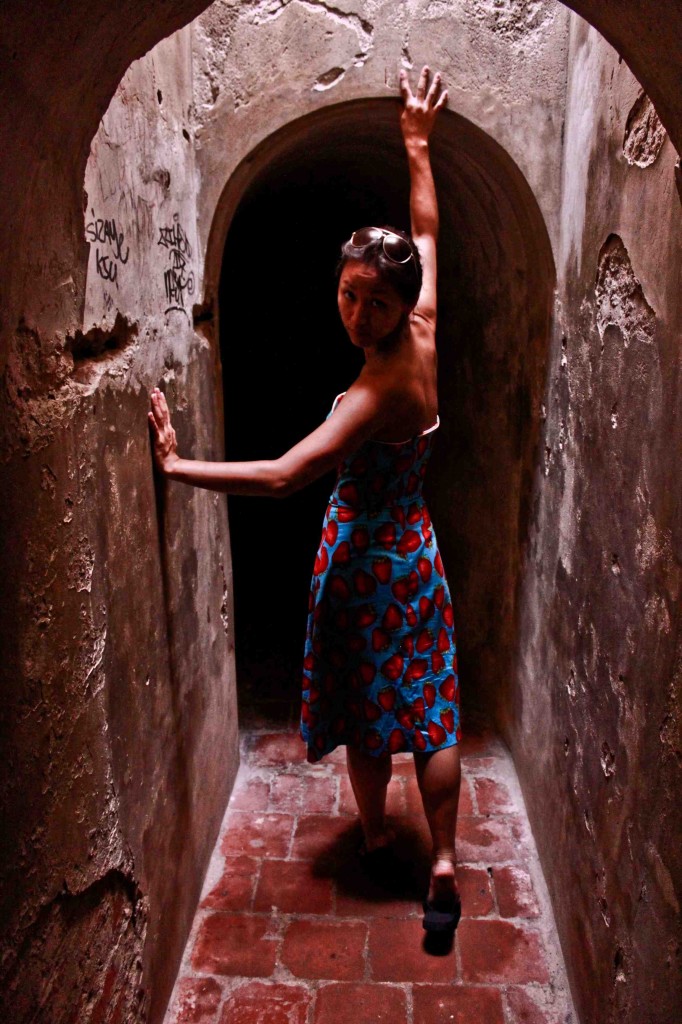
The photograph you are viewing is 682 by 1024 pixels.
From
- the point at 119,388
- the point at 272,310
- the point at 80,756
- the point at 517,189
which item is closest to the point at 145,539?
the point at 119,388

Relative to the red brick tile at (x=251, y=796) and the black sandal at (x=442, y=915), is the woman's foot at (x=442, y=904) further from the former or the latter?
the red brick tile at (x=251, y=796)

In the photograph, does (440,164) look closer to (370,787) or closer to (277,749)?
(370,787)

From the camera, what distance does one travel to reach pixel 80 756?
67.5 inches

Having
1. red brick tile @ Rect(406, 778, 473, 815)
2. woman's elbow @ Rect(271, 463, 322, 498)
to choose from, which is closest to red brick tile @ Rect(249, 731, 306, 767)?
red brick tile @ Rect(406, 778, 473, 815)

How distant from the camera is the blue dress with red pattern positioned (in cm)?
275

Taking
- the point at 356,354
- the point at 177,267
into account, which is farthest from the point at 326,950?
the point at 356,354

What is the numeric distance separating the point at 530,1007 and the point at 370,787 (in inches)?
33.9

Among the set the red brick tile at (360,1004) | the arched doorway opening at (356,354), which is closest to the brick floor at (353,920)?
the red brick tile at (360,1004)

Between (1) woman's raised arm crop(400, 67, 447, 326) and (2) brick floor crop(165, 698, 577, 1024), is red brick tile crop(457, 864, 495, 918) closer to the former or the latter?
(2) brick floor crop(165, 698, 577, 1024)

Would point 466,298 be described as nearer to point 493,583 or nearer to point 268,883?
point 493,583

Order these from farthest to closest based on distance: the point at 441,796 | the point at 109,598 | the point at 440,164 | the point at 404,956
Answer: the point at 440,164, the point at 441,796, the point at 404,956, the point at 109,598

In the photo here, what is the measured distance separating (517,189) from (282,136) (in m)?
0.86

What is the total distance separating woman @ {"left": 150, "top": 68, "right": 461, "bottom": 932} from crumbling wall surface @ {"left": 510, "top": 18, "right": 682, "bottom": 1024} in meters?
0.39

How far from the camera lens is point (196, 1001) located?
8.25 ft
